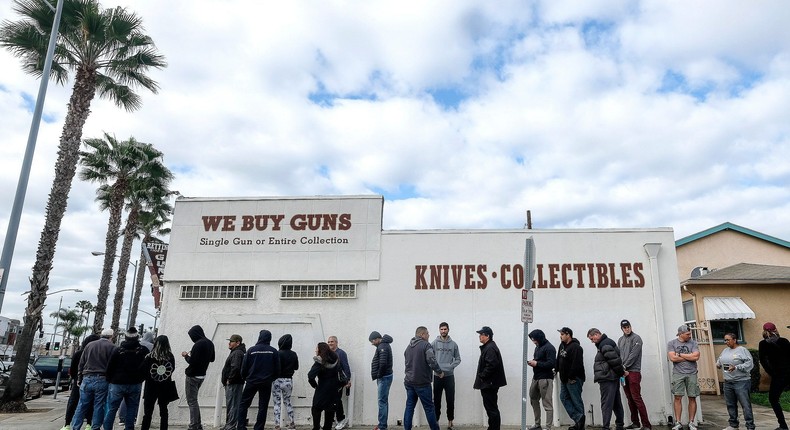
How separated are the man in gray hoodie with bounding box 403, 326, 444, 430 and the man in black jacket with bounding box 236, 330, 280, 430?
2319mm

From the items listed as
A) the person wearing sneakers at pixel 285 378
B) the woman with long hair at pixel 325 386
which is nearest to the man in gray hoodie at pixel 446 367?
the woman with long hair at pixel 325 386

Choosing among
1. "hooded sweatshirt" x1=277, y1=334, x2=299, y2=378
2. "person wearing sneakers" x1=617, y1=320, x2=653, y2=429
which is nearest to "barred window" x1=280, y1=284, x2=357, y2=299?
"hooded sweatshirt" x1=277, y1=334, x2=299, y2=378

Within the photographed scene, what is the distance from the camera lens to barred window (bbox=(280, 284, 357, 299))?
38.7 feet

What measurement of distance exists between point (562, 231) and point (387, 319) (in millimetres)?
4238

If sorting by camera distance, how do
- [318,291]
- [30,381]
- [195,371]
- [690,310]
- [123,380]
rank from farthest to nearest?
[690,310] → [30,381] → [318,291] → [195,371] → [123,380]

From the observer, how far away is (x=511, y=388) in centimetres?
1089

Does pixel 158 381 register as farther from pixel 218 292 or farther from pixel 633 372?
pixel 633 372

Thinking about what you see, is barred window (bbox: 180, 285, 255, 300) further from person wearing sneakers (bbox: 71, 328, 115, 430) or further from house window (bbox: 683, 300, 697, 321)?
house window (bbox: 683, 300, 697, 321)

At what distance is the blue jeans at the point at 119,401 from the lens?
8.98m

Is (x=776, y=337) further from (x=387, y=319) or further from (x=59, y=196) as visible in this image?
(x=59, y=196)

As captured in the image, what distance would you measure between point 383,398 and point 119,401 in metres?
4.52

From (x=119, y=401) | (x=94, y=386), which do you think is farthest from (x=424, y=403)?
(x=94, y=386)

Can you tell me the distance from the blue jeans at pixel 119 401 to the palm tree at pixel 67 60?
7.42 metres

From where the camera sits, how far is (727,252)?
22.2m
